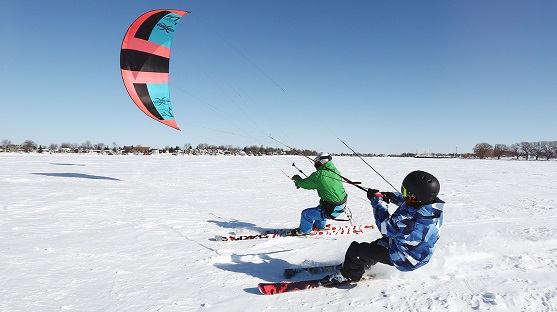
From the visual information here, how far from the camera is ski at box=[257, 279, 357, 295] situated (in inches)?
135

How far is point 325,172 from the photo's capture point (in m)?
5.53

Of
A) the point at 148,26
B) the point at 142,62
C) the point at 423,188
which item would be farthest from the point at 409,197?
the point at 148,26

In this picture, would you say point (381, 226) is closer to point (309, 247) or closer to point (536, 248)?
point (309, 247)

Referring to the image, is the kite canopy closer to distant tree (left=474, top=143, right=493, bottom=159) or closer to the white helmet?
the white helmet

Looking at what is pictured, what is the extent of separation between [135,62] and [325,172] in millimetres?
9231

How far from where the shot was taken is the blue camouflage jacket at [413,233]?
3043 millimetres

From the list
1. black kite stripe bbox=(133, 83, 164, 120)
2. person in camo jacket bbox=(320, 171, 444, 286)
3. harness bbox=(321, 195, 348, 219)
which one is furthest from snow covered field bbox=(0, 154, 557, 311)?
black kite stripe bbox=(133, 83, 164, 120)

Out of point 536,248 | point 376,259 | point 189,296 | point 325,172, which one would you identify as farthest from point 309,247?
point 536,248

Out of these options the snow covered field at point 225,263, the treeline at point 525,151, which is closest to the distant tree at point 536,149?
the treeline at point 525,151

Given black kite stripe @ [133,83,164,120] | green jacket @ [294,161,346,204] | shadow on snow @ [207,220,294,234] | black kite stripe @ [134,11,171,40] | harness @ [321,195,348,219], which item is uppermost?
black kite stripe @ [134,11,171,40]

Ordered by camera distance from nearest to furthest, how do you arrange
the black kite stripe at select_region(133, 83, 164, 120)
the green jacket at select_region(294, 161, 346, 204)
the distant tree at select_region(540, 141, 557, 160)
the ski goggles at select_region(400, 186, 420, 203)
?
the ski goggles at select_region(400, 186, 420, 203) → the green jacket at select_region(294, 161, 346, 204) → the black kite stripe at select_region(133, 83, 164, 120) → the distant tree at select_region(540, 141, 557, 160)

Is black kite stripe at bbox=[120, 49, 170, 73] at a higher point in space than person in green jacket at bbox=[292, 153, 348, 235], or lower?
higher

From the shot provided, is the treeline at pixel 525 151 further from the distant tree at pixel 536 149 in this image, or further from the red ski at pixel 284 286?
the red ski at pixel 284 286

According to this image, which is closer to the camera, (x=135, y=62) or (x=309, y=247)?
(x=309, y=247)
